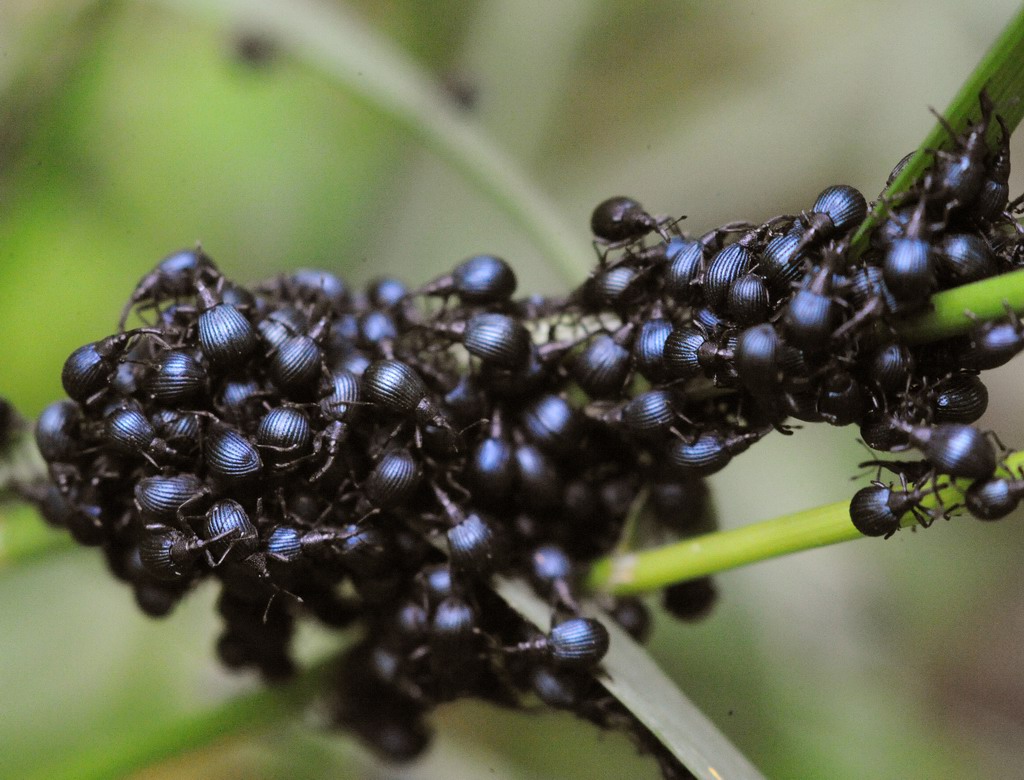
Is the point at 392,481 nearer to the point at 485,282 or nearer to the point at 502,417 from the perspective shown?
the point at 502,417

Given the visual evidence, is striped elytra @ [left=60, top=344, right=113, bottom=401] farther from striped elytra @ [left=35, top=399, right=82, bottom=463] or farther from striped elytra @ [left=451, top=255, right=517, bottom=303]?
striped elytra @ [left=451, top=255, right=517, bottom=303]

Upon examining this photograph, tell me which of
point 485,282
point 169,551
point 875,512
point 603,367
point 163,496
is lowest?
point 169,551

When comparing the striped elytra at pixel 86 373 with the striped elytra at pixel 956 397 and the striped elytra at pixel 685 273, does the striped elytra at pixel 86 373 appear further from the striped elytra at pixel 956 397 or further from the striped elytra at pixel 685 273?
the striped elytra at pixel 956 397

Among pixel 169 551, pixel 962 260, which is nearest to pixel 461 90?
pixel 169 551

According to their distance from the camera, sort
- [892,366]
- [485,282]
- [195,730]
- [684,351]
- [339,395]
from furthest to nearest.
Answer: [195,730], [485,282], [339,395], [684,351], [892,366]

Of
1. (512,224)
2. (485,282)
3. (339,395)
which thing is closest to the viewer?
(339,395)

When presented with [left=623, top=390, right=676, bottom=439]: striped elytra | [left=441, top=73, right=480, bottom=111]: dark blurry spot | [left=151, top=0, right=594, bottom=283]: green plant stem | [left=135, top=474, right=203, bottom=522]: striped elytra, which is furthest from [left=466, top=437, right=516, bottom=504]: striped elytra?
[left=441, top=73, right=480, bottom=111]: dark blurry spot

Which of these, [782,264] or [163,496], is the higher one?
[782,264]
